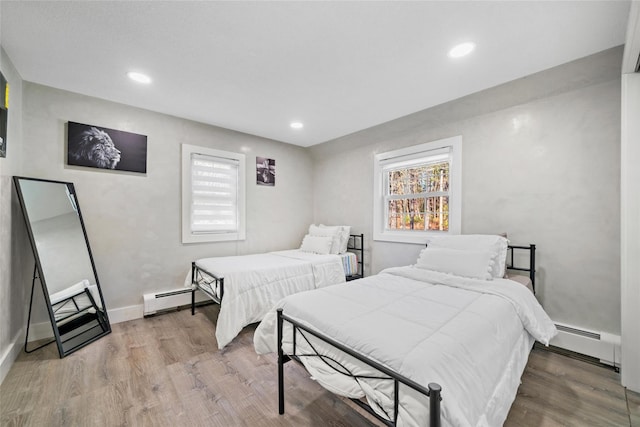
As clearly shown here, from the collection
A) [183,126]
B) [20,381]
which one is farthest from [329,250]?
[20,381]

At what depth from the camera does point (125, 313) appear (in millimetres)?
3074

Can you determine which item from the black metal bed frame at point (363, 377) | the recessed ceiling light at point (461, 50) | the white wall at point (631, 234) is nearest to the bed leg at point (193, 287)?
the black metal bed frame at point (363, 377)

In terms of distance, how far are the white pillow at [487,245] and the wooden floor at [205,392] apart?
841 mm

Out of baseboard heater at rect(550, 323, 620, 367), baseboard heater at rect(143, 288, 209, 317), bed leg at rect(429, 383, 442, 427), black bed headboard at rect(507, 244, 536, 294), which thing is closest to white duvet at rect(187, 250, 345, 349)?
baseboard heater at rect(143, 288, 209, 317)

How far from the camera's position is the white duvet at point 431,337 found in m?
1.04

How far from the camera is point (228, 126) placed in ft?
12.4

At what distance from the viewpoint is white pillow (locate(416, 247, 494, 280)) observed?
7.29 ft

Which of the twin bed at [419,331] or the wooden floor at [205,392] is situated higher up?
the twin bed at [419,331]

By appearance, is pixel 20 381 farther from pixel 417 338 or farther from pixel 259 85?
pixel 259 85

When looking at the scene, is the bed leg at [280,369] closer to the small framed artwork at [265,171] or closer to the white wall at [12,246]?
the white wall at [12,246]

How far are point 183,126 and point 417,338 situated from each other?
370cm

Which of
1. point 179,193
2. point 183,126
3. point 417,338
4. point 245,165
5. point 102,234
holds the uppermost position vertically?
point 183,126

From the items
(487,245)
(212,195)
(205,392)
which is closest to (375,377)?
(205,392)

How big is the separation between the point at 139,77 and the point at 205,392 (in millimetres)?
2781
